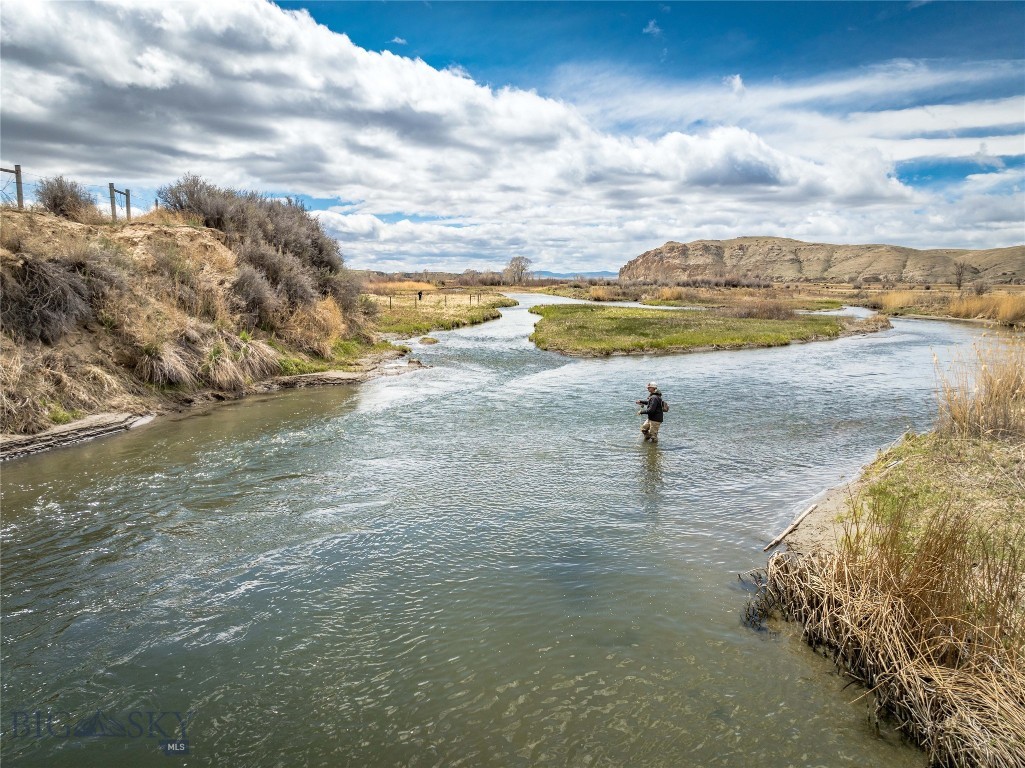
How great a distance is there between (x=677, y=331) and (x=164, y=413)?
34226 millimetres

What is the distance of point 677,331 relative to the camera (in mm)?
43344

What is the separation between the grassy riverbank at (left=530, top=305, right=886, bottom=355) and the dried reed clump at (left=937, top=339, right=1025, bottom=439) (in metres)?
22.2

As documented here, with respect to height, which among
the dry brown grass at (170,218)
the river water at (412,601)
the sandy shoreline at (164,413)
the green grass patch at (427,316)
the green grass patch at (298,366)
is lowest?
the river water at (412,601)

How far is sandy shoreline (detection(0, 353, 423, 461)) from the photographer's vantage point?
14.2 metres

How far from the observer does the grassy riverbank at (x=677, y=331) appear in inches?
1464

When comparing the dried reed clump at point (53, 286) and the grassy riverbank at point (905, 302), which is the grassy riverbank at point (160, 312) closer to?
the dried reed clump at point (53, 286)

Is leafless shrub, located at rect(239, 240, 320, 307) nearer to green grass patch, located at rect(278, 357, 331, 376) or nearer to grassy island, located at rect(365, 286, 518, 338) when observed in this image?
green grass patch, located at rect(278, 357, 331, 376)

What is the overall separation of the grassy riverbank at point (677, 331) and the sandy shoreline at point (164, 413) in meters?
12.8

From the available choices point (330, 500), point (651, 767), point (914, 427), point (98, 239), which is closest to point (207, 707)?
point (651, 767)

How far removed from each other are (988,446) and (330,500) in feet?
44.5

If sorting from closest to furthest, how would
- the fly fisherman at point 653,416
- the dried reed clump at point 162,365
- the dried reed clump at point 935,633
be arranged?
1. the dried reed clump at point 935,633
2. the fly fisherman at point 653,416
3. the dried reed clump at point 162,365

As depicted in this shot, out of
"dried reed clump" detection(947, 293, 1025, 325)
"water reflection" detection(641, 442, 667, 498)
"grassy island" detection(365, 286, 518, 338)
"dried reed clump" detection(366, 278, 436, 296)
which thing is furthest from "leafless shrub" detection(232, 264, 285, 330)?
"dried reed clump" detection(947, 293, 1025, 325)

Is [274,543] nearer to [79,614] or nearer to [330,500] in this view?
[330,500]

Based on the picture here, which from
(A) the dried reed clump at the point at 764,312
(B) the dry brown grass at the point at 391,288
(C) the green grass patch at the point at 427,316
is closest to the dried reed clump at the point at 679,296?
(A) the dried reed clump at the point at 764,312
